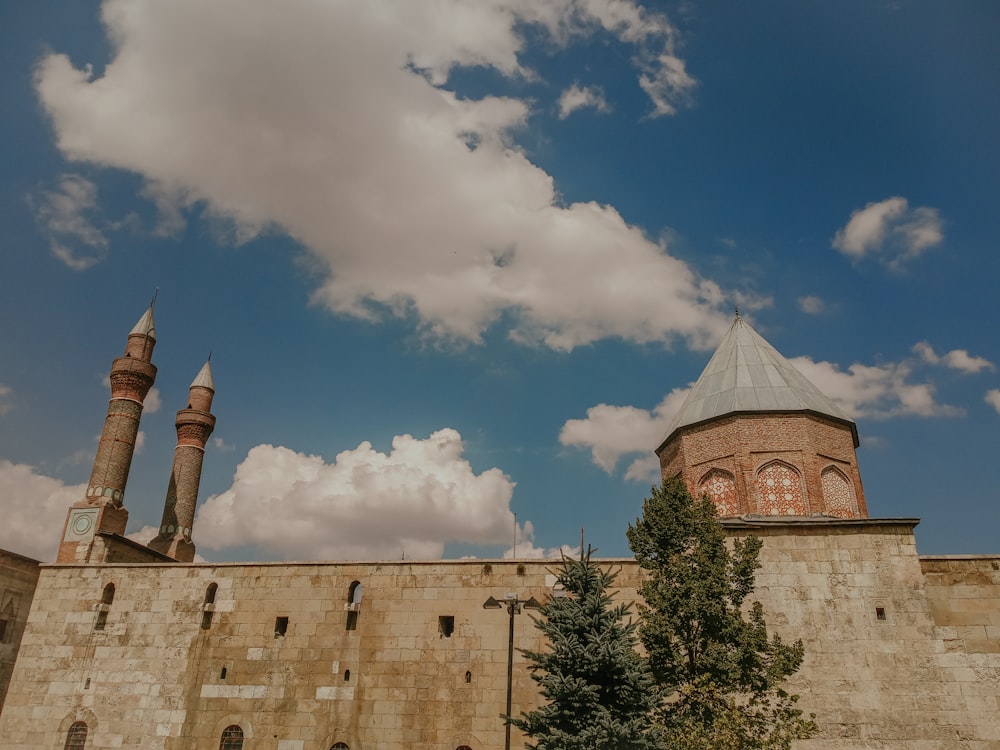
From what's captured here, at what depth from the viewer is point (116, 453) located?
23.9 meters

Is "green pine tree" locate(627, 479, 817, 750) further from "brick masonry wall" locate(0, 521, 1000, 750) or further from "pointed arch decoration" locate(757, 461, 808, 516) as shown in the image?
"pointed arch decoration" locate(757, 461, 808, 516)

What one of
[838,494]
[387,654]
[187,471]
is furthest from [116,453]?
[838,494]

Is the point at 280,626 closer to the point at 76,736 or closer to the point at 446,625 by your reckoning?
the point at 446,625

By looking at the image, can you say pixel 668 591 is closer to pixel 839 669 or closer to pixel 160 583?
pixel 839 669

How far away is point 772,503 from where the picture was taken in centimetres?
1986

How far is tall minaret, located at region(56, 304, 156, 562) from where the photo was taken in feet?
72.4

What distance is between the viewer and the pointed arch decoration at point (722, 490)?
20.2 m

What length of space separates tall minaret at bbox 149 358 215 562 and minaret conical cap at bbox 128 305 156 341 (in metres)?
3.18

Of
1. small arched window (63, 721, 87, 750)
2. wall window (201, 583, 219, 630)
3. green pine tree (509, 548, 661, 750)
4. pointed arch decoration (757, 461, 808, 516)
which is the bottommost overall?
small arched window (63, 721, 87, 750)

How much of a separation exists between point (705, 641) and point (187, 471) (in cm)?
2184

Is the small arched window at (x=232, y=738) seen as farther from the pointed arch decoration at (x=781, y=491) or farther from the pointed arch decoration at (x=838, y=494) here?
the pointed arch decoration at (x=838, y=494)

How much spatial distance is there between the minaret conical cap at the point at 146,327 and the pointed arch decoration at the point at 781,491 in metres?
22.8

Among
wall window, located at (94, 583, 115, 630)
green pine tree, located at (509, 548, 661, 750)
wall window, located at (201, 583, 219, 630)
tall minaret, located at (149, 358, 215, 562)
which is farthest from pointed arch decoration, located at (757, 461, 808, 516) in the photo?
tall minaret, located at (149, 358, 215, 562)

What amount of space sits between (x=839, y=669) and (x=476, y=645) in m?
7.98
